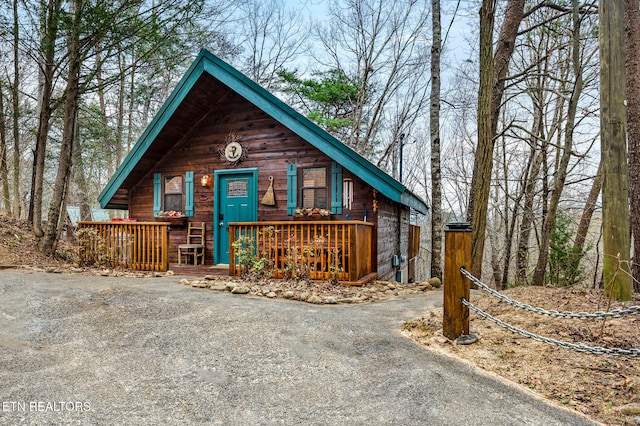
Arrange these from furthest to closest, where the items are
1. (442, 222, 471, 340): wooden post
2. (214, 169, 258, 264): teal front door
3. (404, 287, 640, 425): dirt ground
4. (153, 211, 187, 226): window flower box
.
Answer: (153, 211, 187, 226): window flower box → (214, 169, 258, 264): teal front door → (442, 222, 471, 340): wooden post → (404, 287, 640, 425): dirt ground

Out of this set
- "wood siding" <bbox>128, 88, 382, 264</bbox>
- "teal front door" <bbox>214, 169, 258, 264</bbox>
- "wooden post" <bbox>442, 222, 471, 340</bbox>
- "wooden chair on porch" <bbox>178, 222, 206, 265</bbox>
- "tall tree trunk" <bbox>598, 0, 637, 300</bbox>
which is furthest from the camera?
"wooden chair on porch" <bbox>178, 222, 206, 265</bbox>

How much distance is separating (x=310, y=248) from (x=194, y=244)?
3.69 metres

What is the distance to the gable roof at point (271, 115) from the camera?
21.7ft

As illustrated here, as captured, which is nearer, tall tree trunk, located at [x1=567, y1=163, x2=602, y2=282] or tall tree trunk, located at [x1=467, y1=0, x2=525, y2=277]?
tall tree trunk, located at [x1=467, y1=0, x2=525, y2=277]

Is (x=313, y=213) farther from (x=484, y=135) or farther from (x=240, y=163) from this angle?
(x=484, y=135)

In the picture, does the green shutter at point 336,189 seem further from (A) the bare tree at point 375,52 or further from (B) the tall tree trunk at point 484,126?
(A) the bare tree at point 375,52

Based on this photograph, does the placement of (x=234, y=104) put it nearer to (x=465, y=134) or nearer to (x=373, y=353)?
(x=373, y=353)

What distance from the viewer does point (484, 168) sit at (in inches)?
249

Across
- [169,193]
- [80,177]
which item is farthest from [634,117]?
[80,177]

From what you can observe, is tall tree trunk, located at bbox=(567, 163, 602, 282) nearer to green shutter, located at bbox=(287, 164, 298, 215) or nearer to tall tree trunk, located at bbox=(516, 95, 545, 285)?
tall tree trunk, located at bbox=(516, 95, 545, 285)

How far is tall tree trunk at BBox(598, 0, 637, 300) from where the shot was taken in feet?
12.4

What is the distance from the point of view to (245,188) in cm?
837

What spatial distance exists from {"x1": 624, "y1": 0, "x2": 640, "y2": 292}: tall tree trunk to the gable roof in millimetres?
3331

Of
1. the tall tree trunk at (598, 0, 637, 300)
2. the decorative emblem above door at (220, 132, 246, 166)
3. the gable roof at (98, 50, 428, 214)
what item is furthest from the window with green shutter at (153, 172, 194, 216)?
the tall tree trunk at (598, 0, 637, 300)
